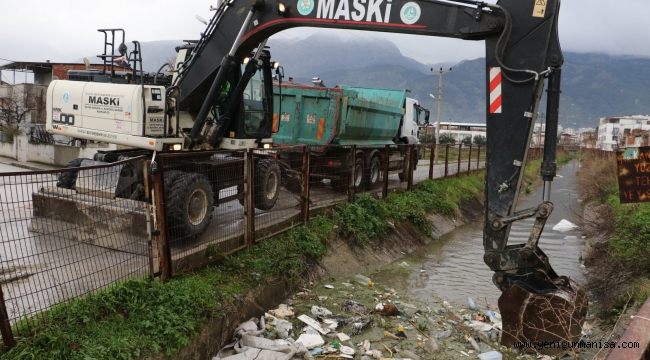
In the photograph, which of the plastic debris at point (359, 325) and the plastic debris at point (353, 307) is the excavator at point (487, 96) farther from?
the plastic debris at point (353, 307)

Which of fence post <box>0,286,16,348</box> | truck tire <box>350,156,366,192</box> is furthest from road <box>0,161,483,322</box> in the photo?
truck tire <box>350,156,366,192</box>

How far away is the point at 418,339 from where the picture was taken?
5559 millimetres

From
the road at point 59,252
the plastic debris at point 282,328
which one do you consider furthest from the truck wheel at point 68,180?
the plastic debris at point 282,328

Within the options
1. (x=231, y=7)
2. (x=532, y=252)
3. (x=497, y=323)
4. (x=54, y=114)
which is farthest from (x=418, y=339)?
(x=54, y=114)

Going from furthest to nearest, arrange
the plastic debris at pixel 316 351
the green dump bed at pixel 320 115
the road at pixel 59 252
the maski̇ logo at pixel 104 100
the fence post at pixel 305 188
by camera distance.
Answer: the green dump bed at pixel 320 115 → the fence post at pixel 305 188 → the maski̇ logo at pixel 104 100 → the plastic debris at pixel 316 351 → the road at pixel 59 252

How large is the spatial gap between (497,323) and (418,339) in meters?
1.17

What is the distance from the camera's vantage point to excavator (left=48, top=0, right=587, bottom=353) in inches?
189

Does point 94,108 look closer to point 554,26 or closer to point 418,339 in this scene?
point 418,339

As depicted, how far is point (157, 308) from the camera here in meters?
4.46

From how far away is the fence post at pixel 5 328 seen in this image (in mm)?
3383

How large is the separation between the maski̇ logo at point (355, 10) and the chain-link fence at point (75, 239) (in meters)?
2.90

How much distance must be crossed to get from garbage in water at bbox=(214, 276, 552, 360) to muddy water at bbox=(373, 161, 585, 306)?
0.66 m

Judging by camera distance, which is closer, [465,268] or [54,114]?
[54,114]

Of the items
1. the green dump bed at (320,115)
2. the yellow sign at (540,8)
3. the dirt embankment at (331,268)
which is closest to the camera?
the yellow sign at (540,8)
